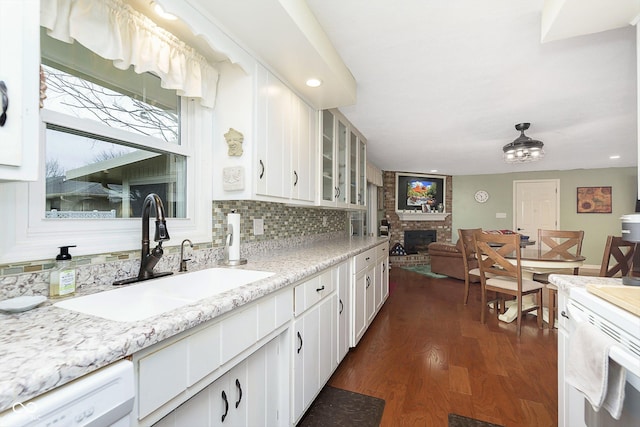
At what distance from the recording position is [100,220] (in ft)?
3.72

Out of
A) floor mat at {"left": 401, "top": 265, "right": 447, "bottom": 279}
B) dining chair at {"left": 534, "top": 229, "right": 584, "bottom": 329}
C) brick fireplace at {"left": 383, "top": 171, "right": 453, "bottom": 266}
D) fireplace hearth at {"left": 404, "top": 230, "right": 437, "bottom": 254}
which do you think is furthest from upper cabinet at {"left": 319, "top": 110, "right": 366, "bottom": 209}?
fireplace hearth at {"left": 404, "top": 230, "right": 437, "bottom": 254}

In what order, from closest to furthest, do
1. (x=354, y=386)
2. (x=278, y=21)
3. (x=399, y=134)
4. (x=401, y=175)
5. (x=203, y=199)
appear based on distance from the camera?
1. (x=278, y=21)
2. (x=203, y=199)
3. (x=354, y=386)
4. (x=399, y=134)
5. (x=401, y=175)

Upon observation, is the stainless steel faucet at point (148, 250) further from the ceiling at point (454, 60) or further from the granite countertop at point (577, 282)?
the granite countertop at point (577, 282)

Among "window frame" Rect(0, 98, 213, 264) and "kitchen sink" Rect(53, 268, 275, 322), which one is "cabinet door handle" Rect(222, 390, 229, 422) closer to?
"kitchen sink" Rect(53, 268, 275, 322)

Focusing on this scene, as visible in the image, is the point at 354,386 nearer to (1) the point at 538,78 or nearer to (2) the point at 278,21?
(2) the point at 278,21

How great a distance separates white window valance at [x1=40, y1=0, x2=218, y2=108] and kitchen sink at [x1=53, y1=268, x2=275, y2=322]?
92cm

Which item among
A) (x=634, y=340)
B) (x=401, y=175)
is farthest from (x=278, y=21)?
(x=401, y=175)

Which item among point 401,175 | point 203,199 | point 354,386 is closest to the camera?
point 203,199

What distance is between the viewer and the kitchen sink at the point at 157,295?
919mm

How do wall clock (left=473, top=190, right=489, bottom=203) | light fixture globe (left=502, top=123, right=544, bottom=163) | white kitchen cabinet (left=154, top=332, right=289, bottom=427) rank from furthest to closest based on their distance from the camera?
wall clock (left=473, top=190, right=489, bottom=203) → light fixture globe (left=502, top=123, right=544, bottom=163) → white kitchen cabinet (left=154, top=332, right=289, bottom=427)

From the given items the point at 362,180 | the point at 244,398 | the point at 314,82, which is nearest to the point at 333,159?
the point at 314,82

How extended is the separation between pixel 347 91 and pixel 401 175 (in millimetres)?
5122

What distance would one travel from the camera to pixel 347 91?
2.04 meters

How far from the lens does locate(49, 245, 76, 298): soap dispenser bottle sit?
92 centimetres
